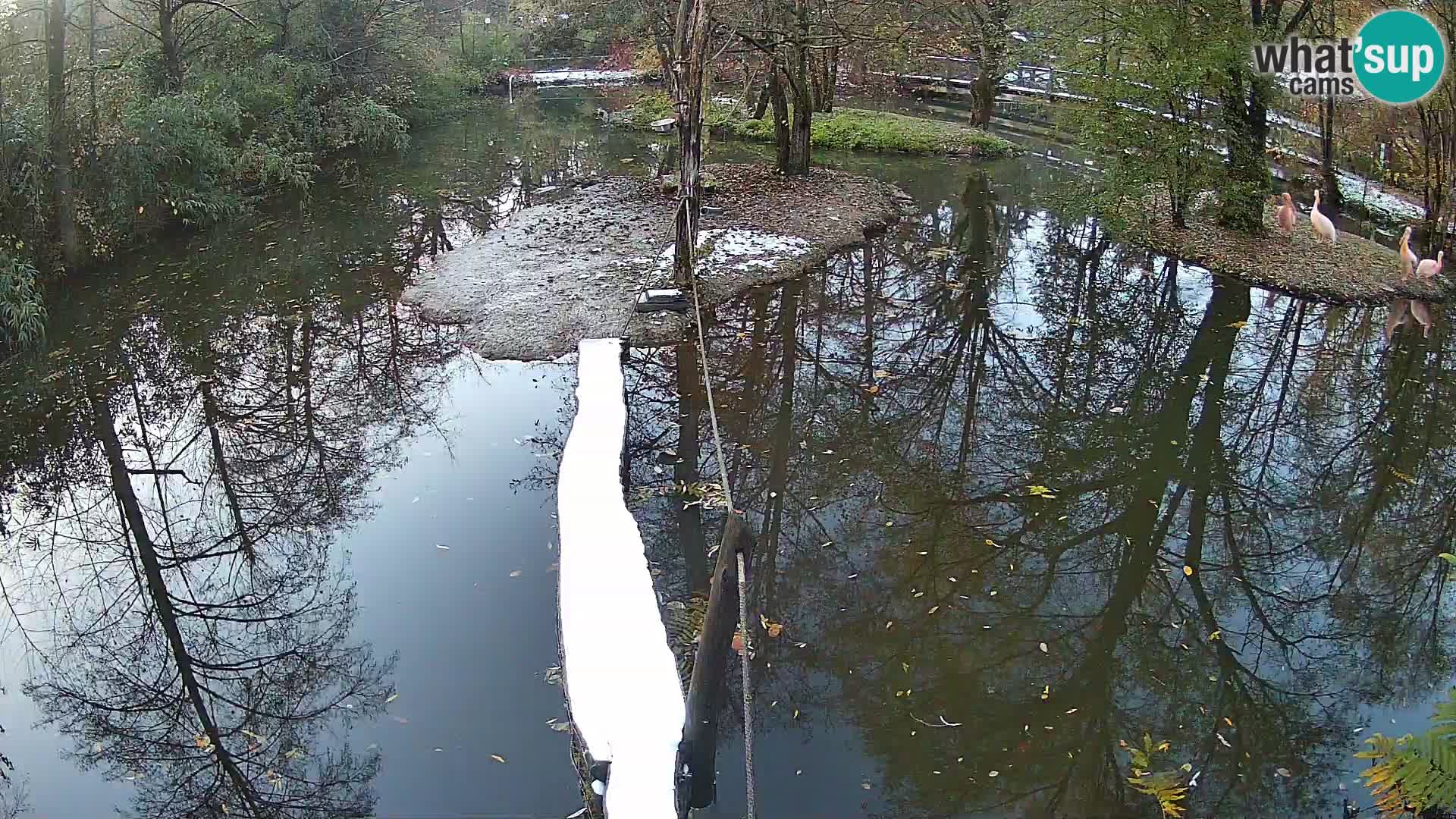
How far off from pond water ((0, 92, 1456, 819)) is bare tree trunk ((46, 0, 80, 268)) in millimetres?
1099

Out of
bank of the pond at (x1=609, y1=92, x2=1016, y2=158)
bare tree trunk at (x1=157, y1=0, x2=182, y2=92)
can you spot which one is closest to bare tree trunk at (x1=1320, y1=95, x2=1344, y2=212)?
bank of the pond at (x1=609, y1=92, x2=1016, y2=158)

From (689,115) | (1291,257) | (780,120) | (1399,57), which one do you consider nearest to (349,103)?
(780,120)

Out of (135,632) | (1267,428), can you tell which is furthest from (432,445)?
(1267,428)

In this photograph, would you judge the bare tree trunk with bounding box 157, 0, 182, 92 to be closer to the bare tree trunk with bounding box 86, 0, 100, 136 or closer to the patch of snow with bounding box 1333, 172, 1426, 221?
the bare tree trunk with bounding box 86, 0, 100, 136

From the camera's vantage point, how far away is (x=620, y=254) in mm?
12695

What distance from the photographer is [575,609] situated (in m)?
5.04

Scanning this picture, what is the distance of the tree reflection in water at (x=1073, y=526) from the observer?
16.4 ft

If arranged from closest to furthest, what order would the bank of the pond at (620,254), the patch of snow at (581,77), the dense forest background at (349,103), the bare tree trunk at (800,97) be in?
1. the bank of the pond at (620,254)
2. the dense forest background at (349,103)
3. the bare tree trunk at (800,97)
4. the patch of snow at (581,77)

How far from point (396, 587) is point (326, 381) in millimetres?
4016

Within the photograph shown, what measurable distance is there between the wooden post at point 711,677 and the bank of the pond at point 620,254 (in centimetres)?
597

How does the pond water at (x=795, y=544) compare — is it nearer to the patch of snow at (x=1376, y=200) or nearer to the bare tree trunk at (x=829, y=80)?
the patch of snow at (x=1376, y=200)

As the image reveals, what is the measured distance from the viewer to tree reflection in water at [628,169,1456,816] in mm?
4992

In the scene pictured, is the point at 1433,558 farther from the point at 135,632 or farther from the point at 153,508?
the point at 153,508

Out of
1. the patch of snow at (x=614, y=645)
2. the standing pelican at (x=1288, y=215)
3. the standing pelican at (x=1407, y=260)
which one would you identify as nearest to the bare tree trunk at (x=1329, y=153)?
the standing pelican at (x=1288, y=215)
